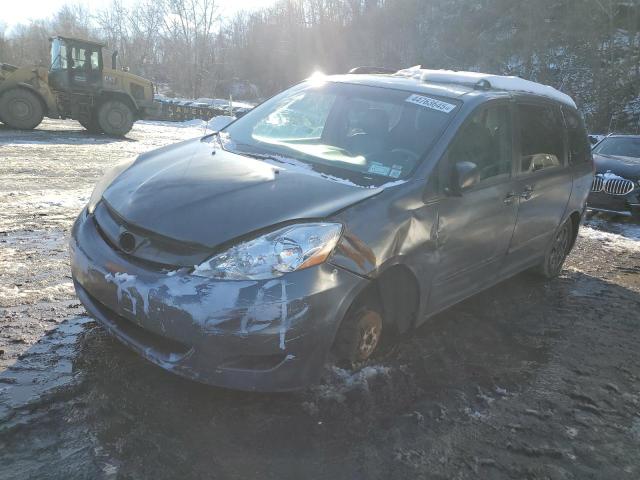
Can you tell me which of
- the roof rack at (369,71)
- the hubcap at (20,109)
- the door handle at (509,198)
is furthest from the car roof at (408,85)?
the hubcap at (20,109)

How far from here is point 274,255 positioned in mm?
2527

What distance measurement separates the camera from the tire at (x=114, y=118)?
1750 centimetres

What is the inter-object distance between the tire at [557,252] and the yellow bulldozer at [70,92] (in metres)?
15.6

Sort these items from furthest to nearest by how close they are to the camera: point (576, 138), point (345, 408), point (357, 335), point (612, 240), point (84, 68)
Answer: point (84, 68) < point (612, 240) < point (576, 138) < point (357, 335) < point (345, 408)

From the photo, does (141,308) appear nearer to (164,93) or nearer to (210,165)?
(210,165)

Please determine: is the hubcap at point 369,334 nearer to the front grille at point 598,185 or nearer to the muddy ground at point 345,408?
the muddy ground at point 345,408

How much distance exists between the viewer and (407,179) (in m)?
3.17

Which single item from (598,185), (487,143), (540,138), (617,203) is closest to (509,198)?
(487,143)

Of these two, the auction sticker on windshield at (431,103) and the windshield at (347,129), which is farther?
the auction sticker on windshield at (431,103)

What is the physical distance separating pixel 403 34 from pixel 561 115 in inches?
1634

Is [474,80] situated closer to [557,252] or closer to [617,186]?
[557,252]

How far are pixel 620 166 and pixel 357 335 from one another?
328 inches

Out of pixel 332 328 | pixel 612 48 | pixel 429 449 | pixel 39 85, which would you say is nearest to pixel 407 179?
pixel 332 328

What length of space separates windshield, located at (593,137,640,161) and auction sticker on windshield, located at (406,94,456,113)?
26.4ft
